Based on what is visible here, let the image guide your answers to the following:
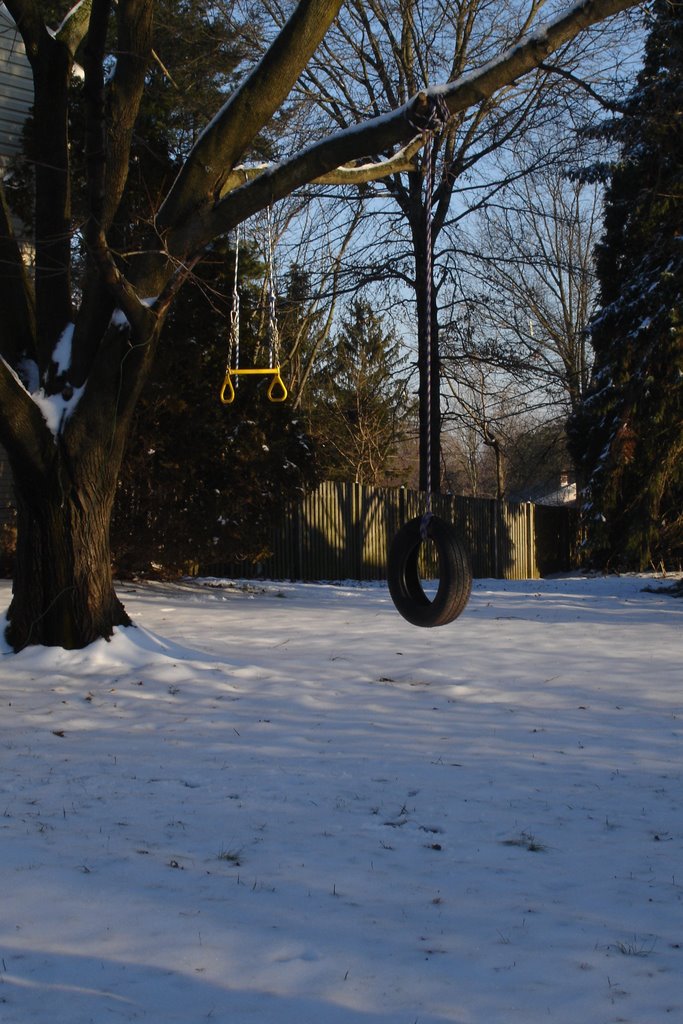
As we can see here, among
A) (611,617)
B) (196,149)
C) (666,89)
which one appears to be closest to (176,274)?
(196,149)

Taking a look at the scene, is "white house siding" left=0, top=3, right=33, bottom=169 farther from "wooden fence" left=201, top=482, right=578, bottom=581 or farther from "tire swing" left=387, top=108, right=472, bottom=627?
"tire swing" left=387, top=108, right=472, bottom=627

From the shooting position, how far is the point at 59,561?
833 centimetres

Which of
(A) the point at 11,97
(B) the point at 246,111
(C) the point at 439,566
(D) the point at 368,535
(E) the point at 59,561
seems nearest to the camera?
(C) the point at 439,566

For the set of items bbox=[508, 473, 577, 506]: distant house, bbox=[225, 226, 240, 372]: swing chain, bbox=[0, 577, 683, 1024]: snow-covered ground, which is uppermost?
bbox=[508, 473, 577, 506]: distant house

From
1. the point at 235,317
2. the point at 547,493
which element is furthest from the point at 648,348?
the point at 547,493

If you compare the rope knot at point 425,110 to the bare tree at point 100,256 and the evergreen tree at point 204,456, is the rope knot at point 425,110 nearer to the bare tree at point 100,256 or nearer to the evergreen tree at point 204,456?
the bare tree at point 100,256

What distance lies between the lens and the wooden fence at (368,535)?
18672mm

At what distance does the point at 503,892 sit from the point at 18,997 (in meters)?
1.98

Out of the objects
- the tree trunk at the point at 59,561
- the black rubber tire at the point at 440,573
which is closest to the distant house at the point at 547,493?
the tree trunk at the point at 59,561

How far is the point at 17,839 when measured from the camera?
15.1ft

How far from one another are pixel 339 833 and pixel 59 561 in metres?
4.35

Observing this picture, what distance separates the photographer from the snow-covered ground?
3.31 m

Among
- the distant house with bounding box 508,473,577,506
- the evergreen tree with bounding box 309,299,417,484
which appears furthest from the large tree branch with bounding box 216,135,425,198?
the distant house with bounding box 508,473,577,506

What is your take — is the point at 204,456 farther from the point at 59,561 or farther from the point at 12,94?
the point at 12,94
